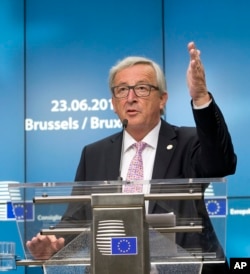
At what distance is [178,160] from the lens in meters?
2.71

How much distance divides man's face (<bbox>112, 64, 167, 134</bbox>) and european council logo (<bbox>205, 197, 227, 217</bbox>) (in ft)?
3.33

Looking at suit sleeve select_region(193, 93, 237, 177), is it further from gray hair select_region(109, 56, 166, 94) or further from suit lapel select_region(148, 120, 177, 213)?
gray hair select_region(109, 56, 166, 94)

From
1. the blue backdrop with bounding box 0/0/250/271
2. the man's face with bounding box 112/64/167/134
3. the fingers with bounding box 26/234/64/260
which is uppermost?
the blue backdrop with bounding box 0/0/250/271

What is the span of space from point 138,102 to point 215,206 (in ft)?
3.49

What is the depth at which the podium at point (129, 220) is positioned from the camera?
173cm

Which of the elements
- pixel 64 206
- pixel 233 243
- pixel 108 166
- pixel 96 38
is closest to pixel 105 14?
pixel 96 38

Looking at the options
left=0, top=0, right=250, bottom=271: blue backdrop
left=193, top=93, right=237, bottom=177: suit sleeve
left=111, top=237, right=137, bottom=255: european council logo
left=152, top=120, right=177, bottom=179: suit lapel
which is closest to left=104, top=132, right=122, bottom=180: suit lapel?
left=152, top=120, right=177, bottom=179: suit lapel

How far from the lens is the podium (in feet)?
5.68

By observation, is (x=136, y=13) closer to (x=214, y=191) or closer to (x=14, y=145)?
(x=14, y=145)

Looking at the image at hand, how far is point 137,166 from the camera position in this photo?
2729 millimetres

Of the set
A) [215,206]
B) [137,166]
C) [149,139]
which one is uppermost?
[149,139]

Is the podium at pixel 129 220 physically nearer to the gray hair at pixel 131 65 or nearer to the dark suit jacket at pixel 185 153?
the dark suit jacket at pixel 185 153

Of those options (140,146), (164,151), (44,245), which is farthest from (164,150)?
Answer: (44,245)

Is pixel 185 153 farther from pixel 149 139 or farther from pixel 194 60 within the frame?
pixel 194 60
